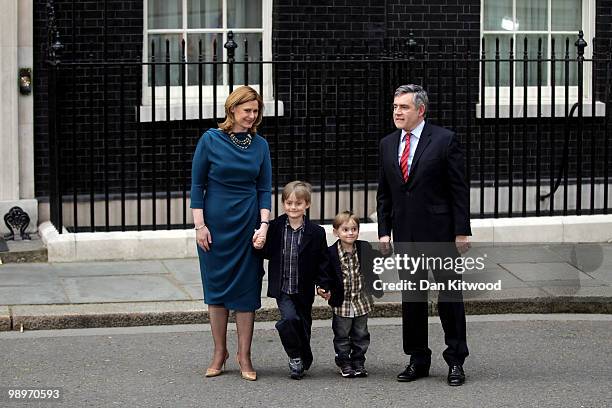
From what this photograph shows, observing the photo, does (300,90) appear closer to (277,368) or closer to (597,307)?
(597,307)

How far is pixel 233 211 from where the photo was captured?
778cm

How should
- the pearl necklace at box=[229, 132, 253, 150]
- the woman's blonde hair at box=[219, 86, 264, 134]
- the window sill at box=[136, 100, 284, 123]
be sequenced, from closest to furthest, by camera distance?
the woman's blonde hair at box=[219, 86, 264, 134], the pearl necklace at box=[229, 132, 253, 150], the window sill at box=[136, 100, 284, 123]

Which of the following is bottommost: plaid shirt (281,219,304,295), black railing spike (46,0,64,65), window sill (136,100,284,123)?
plaid shirt (281,219,304,295)

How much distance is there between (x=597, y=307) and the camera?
1005 centimetres

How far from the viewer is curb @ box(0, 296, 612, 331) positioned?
365 inches

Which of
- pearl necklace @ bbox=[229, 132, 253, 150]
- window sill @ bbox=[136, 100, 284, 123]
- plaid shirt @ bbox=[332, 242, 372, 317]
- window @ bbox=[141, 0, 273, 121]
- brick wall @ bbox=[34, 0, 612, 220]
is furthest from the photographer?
window @ bbox=[141, 0, 273, 121]

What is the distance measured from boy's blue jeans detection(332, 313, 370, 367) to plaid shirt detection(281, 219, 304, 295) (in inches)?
14.1

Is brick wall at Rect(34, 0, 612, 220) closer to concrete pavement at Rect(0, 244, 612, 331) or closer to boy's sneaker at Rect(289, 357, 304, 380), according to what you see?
concrete pavement at Rect(0, 244, 612, 331)

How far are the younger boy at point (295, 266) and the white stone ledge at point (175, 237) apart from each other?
368 cm

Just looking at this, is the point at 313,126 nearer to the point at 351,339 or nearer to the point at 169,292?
the point at 169,292

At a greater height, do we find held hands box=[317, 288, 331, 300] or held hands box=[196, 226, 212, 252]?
held hands box=[196, 226, 212, 252]

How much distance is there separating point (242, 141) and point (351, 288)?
1091 mm

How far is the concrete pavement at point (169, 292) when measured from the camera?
942 centimetres

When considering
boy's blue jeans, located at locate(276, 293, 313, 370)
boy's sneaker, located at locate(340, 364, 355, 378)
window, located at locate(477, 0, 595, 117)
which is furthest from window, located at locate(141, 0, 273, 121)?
boy's sneaker, located at locate(340, 364, 355, 378)
